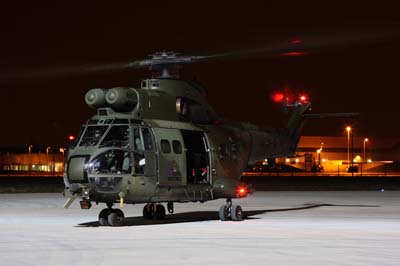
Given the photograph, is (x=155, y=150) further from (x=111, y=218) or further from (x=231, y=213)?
(x=231, y=213)

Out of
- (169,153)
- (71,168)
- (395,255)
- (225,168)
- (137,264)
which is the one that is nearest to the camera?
(137,264)

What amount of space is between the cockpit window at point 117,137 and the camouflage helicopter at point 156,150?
3 centimetres

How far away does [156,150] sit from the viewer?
71.7 feet

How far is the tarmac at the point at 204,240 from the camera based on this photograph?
13.7 m

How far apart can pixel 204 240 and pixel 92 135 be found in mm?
5726

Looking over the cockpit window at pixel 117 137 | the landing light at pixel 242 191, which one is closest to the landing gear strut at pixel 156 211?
the landing light at pixel 242 191

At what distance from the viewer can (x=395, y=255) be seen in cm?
1420

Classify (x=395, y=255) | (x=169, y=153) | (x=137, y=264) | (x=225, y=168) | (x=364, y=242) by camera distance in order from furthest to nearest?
(x=225, y=168)
(x=169, y=153)
(x=364, y=242)
(x=395, y=255)
(x=137, y=264)

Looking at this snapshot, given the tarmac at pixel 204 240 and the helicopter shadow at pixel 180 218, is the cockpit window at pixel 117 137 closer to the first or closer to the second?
the tarmac at pixel 204 240

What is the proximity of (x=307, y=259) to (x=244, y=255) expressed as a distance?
1.25 metres

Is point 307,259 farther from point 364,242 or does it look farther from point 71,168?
point 71,168

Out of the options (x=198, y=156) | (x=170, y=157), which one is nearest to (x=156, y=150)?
(x=170, y=157)

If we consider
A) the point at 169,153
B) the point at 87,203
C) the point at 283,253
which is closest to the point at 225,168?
the point at 169,153

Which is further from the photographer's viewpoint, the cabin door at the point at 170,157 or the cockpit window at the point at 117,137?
the cabin door at the point at 170,157
